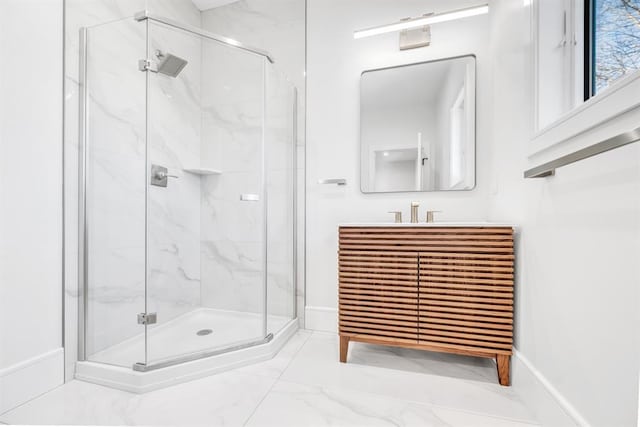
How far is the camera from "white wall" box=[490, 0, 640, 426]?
0.70 m

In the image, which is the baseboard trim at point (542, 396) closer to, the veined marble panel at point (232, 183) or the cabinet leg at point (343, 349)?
the cabinet leg at point (343, 349)

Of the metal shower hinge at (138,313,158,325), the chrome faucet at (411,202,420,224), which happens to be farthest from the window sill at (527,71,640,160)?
the metal shower hinge at (138,313,158,325)

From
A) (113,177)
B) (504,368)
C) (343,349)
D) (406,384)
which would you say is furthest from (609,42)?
(113,177)

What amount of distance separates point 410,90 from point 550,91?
942 mm

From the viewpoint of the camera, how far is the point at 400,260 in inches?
60.0

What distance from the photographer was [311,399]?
127 cm

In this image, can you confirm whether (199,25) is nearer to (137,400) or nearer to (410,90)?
(410,90)

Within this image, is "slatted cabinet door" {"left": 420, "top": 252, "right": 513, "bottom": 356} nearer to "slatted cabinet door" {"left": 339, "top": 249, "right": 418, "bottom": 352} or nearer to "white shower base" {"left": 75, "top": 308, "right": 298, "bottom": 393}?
"slatted cabinet door" {"left": 339, "top": 249, "right": 418, "bottom": 352}

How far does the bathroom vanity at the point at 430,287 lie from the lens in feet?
4.52

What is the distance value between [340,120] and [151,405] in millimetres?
1918

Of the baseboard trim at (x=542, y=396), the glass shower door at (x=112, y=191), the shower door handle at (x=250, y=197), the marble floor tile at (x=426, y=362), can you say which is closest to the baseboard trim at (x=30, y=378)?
the glass shower door at (x=112, y=191)

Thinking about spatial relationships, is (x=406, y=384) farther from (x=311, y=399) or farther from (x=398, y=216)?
(x=398, y=216)

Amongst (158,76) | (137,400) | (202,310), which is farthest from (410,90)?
(137,400)

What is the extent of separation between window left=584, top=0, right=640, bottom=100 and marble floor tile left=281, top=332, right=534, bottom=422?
1.28 meters
